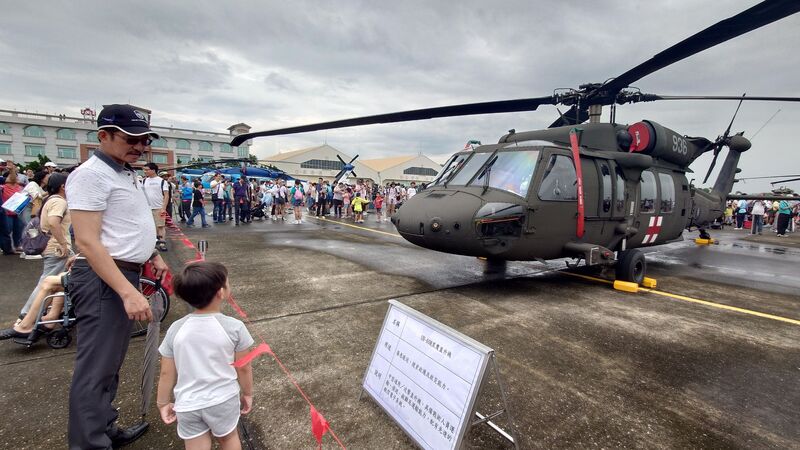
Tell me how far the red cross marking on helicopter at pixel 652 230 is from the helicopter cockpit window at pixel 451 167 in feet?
13.5

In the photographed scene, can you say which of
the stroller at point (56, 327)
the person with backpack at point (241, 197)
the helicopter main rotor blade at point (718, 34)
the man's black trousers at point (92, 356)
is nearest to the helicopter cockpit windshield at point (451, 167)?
the helicopter main rotor blade at point (718, 34)

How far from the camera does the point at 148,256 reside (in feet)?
7.54

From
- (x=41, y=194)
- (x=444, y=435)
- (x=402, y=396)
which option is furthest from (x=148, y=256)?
(x=41, y=194)

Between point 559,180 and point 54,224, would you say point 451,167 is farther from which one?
point 54,224

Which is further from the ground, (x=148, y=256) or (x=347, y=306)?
(x=148, y=256)

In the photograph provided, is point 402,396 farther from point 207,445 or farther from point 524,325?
point 524,325

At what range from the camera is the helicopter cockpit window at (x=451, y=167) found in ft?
20.9

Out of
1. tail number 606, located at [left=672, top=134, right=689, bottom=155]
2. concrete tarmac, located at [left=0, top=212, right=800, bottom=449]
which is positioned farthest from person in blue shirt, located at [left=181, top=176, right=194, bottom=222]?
tail number 606, located at [left=672, top=134, right=689, bottom=155]

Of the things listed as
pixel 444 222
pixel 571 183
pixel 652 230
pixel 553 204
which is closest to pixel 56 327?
pixel 444 222

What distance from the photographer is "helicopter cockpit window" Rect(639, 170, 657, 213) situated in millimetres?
6961

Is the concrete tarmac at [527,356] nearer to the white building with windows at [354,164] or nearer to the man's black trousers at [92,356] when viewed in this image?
the man's black trousers at [92,356]

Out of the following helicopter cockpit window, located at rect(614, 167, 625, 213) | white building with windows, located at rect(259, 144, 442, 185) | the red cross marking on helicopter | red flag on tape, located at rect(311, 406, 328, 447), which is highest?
white building with windows, located at rect(259, 144, 442, 185)

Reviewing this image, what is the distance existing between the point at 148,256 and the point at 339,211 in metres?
16.5

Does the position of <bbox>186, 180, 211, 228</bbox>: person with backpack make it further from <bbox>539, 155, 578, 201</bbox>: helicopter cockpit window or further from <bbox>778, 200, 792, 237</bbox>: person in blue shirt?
<bbox>778, 200, 792, 237</bbox>: person in blue shirt
